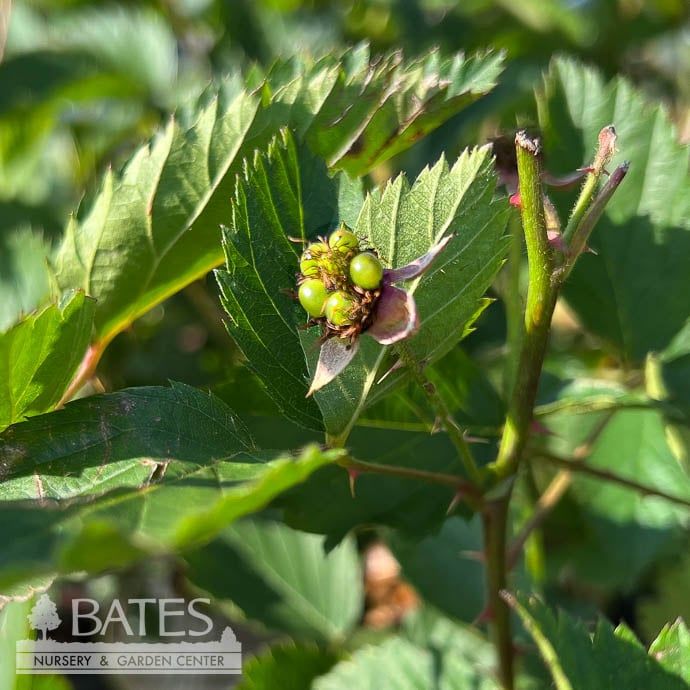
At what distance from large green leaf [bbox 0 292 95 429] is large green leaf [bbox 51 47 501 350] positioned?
80mm

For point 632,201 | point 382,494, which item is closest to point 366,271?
point 382,494

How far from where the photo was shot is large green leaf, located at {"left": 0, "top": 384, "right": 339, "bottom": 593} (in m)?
0.38

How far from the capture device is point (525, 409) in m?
0.55

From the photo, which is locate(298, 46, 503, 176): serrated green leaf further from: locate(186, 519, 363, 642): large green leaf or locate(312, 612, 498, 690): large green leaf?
locate(186, 519, 363, 642): large green leaf

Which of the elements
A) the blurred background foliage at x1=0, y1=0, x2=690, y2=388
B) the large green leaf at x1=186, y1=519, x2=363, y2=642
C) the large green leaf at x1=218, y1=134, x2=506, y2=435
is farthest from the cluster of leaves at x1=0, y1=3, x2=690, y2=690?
the blurred background foliage at x1=0, y1=0, x2=690, y2=388

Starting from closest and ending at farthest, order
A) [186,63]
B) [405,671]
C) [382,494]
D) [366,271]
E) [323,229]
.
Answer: [366,271]
[323,229]
[382,494]
[405,671]
[186,63]

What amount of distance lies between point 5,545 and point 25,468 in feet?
0.38

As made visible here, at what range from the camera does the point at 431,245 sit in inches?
19.4

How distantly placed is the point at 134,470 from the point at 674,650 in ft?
1.28

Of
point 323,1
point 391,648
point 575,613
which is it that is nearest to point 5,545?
point 391,648

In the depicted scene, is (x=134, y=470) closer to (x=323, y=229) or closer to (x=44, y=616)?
(x=323, y=229)

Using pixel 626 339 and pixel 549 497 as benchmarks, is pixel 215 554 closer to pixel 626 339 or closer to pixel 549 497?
pixel 549 497

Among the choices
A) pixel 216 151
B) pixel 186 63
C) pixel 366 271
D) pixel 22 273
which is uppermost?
pixel 186 63

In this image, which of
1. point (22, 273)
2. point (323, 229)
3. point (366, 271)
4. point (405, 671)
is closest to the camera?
point (366, 271)
